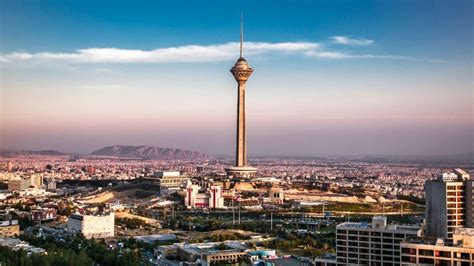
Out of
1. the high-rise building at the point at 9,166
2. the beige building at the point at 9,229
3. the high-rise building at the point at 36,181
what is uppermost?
the high-rise building at the point at 9,166

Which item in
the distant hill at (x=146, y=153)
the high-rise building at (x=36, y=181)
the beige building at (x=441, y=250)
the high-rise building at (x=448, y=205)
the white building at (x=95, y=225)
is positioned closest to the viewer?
the beige building at (x=441, y=250)

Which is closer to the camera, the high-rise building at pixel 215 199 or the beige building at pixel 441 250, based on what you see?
the beige building at pixel 441 250

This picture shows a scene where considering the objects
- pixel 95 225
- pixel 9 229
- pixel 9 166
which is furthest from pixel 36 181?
pixel 95 225

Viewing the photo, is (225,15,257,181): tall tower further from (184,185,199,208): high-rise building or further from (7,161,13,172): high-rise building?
(7,161,13,172): high-rise building

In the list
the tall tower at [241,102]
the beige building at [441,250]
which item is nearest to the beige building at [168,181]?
the tall tower at [241,102]

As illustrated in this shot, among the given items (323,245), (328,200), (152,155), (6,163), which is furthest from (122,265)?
(152,155)

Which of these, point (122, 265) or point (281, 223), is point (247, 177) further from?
point (122, 265)

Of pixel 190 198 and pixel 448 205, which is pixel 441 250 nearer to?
pixel 448 205

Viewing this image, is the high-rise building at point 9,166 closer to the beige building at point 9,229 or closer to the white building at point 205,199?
the white building at point 205,199
